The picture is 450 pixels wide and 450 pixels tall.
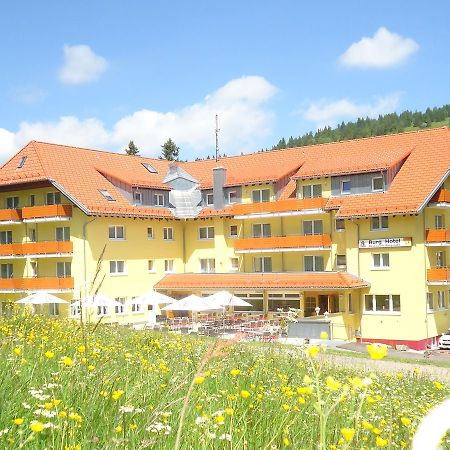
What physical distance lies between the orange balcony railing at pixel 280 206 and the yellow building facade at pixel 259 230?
7cm

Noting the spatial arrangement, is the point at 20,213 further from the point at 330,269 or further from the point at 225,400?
the point at 225,400

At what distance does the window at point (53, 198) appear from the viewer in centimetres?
4025

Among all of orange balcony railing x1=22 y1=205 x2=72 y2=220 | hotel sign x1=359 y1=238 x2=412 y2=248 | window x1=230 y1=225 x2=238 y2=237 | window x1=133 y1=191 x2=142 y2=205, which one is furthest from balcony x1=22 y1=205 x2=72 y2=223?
hotel sign x1=359 y1=238 x2=412 y2=248

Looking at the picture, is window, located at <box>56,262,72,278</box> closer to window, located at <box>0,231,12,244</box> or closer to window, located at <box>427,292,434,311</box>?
window, located at <box>0,231,12,244</box>

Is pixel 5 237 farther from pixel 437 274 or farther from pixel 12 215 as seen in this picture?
pixel 437 274

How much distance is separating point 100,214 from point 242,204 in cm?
901

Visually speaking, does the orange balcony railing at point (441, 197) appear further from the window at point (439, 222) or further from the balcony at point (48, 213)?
the balcony at point (48, 213)

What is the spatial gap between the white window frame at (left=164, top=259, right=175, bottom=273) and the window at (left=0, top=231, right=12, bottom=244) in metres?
10.2

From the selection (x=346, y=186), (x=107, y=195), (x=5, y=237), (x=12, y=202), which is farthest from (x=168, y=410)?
(x=5, y=237)

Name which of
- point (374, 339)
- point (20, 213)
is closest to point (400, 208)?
point (374, 339)

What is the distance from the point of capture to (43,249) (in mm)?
39406

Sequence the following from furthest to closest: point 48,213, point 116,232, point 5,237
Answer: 1. point 5,237
2. point 116,232
3. point 48,213

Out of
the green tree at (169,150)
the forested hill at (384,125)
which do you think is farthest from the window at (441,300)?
the forested hill at (384,125)

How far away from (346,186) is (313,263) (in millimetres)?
4991
